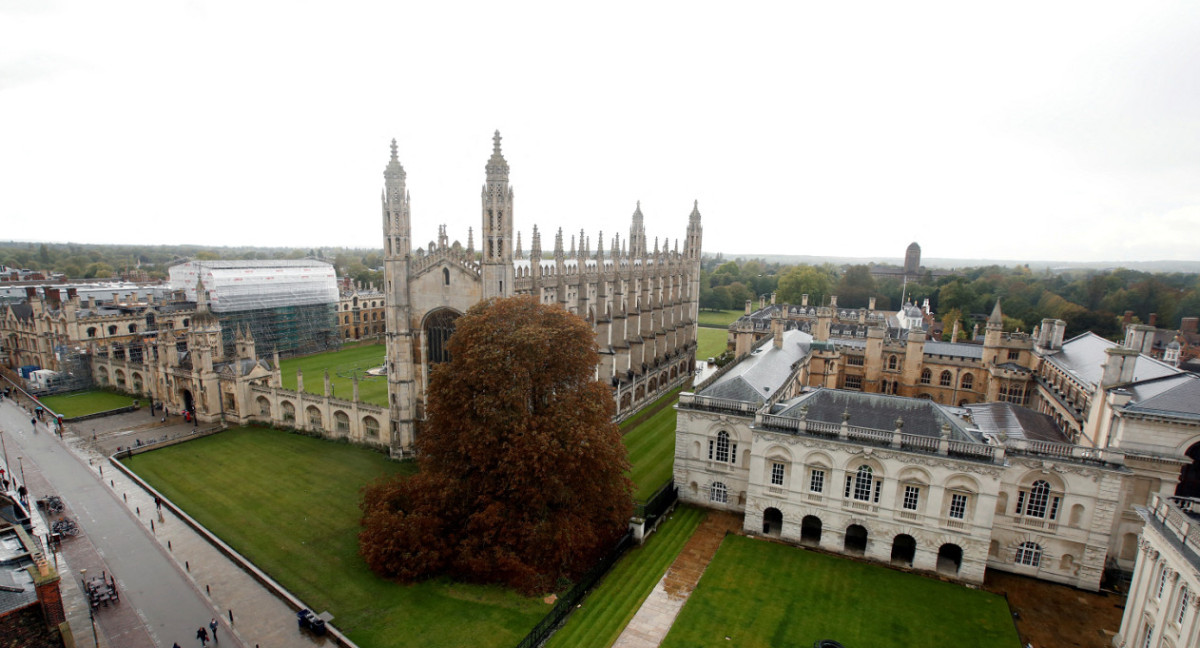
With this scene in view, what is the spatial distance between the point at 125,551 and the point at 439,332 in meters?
16.8

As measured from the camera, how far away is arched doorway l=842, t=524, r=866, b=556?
23.5 m

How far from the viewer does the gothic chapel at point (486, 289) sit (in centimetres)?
2992

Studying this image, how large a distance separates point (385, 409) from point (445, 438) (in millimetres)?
12612

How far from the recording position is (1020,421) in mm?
24688

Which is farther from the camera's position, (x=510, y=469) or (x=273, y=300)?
(x=273, y=300)

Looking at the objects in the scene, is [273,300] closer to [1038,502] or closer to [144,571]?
[144,571]

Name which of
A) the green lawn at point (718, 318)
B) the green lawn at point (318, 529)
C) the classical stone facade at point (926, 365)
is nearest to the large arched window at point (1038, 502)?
the classical stone facade at point (926, 365)

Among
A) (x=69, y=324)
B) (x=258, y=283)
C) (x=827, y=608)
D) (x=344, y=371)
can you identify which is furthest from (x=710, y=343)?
(x=69, y=324)

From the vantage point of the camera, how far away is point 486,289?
30062 millimetres

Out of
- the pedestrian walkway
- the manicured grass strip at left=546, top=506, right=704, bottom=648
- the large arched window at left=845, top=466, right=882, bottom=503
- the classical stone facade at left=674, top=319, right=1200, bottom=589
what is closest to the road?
the manicured grass strip at left=546, top=506, right=704, bottom=648

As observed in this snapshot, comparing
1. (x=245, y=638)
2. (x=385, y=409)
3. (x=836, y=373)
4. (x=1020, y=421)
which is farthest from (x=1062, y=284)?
(x=245, y=638)

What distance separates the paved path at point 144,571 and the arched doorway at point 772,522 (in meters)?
17.8

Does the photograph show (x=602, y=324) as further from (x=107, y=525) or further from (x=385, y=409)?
(x=107, y=525)

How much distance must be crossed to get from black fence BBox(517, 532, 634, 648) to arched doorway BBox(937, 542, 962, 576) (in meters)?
12.7
